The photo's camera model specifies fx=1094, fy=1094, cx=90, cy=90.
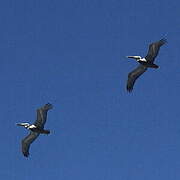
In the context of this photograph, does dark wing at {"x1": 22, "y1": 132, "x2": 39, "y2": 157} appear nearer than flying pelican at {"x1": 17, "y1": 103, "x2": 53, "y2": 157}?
No

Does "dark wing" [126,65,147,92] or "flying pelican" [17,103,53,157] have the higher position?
"dark wing" [126,65,147,92]

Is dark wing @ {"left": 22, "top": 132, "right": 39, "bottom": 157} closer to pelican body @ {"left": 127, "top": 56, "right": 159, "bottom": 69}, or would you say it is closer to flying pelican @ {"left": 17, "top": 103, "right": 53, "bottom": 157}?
flying pelican @ {"left": 17, "top": 103, "right": 53, "bottom": 157}

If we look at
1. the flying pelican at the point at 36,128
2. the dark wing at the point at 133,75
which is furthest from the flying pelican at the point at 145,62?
the flying pelican at the point at 36,128

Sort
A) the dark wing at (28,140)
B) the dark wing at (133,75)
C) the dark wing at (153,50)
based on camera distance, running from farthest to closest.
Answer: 1. the dark wing at (28,140)
2. the dark wing at (133,75)
3. the dark wing at (153,50)

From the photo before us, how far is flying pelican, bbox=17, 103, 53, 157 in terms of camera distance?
14450 centimetres

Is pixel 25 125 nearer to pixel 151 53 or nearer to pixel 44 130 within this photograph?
pixel 44 130

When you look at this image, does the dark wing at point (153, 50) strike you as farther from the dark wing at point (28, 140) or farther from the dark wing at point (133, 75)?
the dark wing at point (28, 140)

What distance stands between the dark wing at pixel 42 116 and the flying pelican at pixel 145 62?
12970mm

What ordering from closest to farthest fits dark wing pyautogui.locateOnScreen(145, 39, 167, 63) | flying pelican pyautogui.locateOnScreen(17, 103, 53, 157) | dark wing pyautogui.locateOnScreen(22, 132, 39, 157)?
dark wing pyautogui.locateOnScreen(145, 39, 167, 63)
flying pelican pyautogui.locateOnScreen(17, 103, 53, 157)
dark wing pyautogui.locateOnScreen(22, 132, 39, 157)

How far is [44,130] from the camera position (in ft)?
478

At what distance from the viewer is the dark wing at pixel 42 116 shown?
5669 inches

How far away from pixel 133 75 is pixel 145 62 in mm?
6716

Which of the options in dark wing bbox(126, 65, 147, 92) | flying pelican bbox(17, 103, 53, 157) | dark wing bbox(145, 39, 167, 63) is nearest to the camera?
dark wing bbox(145, 39, 167, 63)

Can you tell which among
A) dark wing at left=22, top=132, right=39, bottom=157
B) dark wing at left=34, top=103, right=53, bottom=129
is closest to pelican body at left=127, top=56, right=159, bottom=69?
dark wing at left=34, top=103, right=53, bottom=129
